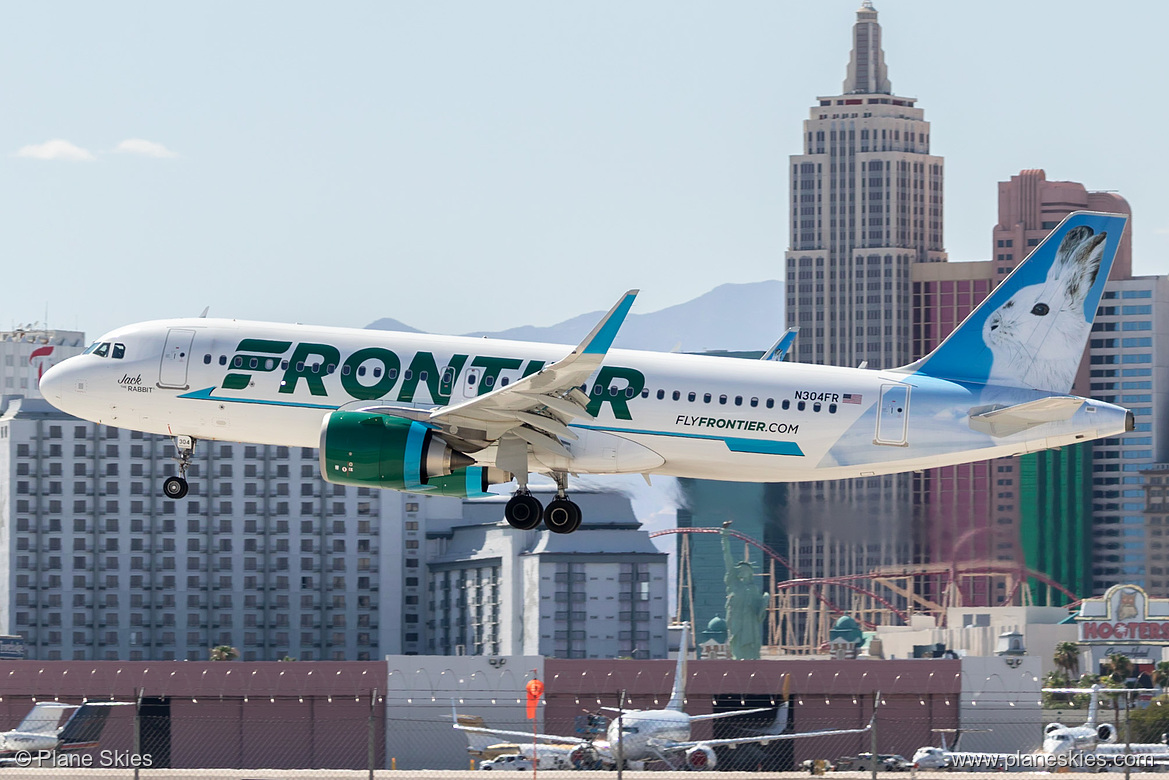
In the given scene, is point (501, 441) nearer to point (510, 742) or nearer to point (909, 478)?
point (510, 742)

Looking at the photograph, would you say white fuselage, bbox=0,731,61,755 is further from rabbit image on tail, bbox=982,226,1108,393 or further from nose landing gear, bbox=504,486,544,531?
rabbit image on tail, bbox=982,226,1108,393

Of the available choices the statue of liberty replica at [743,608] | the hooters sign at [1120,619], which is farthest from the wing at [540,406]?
the hooters sign at [1120,619]

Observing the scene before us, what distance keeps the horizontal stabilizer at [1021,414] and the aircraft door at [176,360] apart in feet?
62.4

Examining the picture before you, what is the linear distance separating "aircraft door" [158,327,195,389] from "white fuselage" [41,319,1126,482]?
2.0 inches

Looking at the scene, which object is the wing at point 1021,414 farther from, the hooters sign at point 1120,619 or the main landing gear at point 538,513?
the hooters sign at point 1120,619

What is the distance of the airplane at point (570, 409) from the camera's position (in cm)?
4212

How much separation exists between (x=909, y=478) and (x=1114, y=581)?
2400cm

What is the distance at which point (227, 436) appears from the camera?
44531 millimetres

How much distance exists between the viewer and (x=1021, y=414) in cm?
4228

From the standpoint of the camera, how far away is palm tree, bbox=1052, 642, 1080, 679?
12938 centimetres

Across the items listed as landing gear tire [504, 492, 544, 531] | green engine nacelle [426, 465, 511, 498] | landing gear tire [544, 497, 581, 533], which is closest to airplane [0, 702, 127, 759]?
green engine nacelle [426, 465, 511, 498]

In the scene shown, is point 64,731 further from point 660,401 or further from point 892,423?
point 892,423

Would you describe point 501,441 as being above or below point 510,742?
above

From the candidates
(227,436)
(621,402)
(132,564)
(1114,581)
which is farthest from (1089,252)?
(1114,581)
